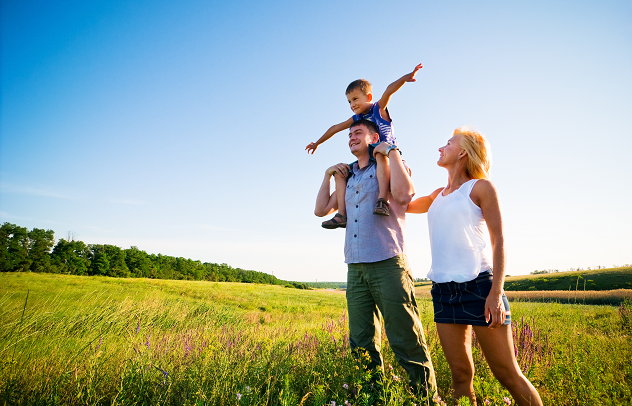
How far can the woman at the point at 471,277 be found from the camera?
77.7 inches

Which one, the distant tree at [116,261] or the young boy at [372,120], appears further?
the distant tree at [116,261]

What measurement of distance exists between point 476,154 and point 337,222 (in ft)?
5.19

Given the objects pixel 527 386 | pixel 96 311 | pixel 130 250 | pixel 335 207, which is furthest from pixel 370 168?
pixel 130 250

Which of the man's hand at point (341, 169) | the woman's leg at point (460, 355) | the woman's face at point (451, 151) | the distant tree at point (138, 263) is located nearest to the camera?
the woman's leg at point (460, 355)

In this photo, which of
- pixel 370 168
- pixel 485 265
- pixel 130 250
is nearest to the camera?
pixel 485 265

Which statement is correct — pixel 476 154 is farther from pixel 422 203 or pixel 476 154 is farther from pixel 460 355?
pixel 460 355

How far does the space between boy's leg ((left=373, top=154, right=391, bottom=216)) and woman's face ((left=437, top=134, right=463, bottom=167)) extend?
0.51 meters

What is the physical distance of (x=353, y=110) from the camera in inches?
162

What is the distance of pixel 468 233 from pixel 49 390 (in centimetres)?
388

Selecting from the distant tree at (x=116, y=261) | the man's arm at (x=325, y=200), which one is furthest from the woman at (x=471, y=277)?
the distant tree at (x=116, y=261)

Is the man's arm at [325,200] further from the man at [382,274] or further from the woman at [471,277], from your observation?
the woman at [471,277]

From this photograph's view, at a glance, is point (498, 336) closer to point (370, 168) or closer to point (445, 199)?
point (445, 199)

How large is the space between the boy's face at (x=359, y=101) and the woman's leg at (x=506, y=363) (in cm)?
305

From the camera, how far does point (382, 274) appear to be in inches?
101
